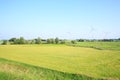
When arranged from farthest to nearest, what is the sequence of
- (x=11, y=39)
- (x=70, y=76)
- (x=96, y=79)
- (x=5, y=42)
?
(x=11, y=39) → (x=5, y=42) → (x=70, y=76) → (x=96, y=79)

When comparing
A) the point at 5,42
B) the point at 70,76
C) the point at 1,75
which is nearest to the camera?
the point at 1,75

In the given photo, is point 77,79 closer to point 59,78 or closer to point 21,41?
point 59,78

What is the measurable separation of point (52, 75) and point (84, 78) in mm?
3249

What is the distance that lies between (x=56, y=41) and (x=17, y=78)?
368ft

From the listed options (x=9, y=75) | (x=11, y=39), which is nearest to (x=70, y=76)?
(x=9, y=75)

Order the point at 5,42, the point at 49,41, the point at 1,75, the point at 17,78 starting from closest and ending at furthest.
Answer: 1. the point at 17,78
2. the point at 1,75
3. the point at 5,42
4. the point at 49,41

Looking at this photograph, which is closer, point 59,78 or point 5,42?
point 59,78

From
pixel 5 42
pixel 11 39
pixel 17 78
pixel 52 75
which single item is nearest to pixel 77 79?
pixel 52 75

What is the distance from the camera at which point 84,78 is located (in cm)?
1945

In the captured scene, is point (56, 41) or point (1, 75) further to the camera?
point (56, 41)

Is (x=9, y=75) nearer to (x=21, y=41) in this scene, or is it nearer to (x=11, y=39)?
(x=21, y=41)

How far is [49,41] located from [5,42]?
26237 millimetres

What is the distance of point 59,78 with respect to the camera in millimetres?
19562

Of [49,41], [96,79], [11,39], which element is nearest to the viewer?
[96,79]
